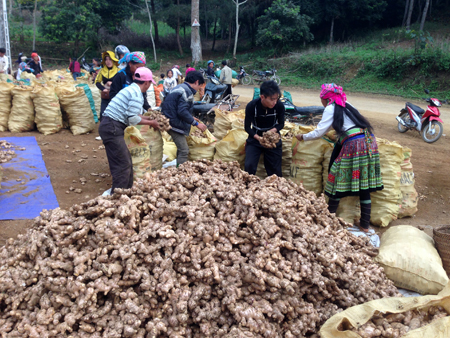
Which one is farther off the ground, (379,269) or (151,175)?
(151,175)

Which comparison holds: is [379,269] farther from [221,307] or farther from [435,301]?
[221,307]

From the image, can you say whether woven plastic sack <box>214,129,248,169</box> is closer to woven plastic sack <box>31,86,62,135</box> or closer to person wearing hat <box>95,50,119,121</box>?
person wearing hat <box>95,50,119,121</box>

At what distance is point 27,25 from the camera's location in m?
33.0

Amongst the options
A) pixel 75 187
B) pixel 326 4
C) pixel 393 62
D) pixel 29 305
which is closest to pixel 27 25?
pixel 326 4

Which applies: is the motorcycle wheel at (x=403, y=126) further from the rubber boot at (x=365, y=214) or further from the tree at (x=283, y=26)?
the tree at (x=283, y=26)

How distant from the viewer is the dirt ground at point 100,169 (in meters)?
4.26

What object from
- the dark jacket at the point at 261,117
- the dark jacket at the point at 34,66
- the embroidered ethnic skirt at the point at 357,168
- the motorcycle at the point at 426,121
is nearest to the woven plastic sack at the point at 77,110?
the dark jacket at the point at 261,117

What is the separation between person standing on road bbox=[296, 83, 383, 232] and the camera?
3.47 meters

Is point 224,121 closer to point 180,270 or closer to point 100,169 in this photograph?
point 100,169

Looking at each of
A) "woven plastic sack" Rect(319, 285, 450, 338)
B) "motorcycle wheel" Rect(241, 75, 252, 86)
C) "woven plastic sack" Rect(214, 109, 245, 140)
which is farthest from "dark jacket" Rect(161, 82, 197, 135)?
"motorcycle wheel" Rect(241, 75, 252, 86)

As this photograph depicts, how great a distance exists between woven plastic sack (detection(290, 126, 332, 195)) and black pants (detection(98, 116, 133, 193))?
1.99 meters

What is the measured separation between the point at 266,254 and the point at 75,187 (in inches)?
136

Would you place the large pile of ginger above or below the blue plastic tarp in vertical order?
above

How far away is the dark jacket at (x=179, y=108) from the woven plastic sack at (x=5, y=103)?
14.4 feet
